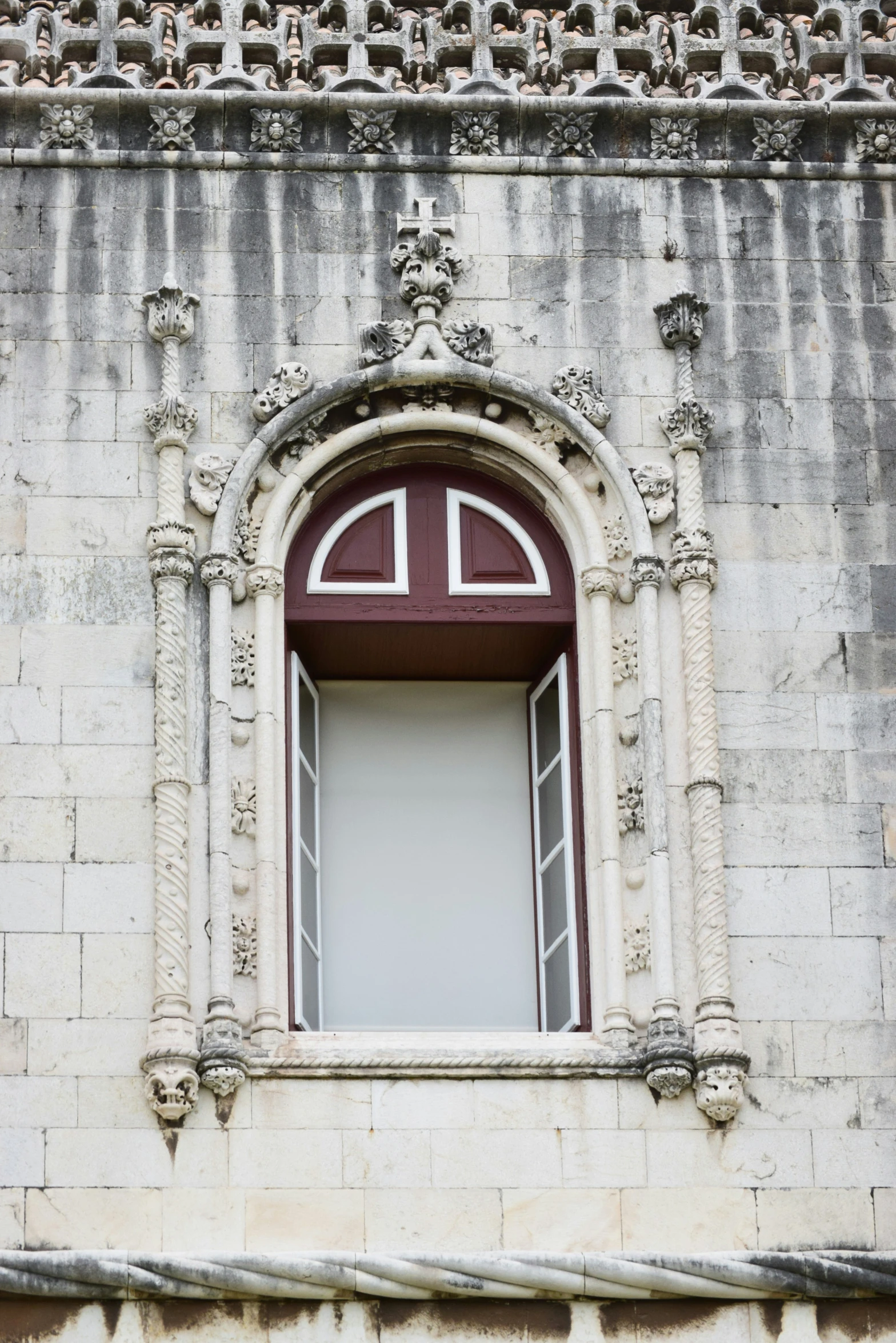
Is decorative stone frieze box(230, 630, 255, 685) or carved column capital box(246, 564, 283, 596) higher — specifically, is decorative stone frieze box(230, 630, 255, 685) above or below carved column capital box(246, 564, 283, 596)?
below

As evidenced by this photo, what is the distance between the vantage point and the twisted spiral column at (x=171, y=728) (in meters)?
13.7

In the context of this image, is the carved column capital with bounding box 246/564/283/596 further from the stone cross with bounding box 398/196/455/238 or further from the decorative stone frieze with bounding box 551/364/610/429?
the stone cross with bounding box 398/196/455/238

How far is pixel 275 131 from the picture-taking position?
16.0m

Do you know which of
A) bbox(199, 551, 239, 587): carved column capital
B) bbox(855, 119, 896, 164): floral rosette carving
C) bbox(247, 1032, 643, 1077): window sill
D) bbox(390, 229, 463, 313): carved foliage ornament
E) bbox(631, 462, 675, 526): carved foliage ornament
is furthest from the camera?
bbox(855, 119, 896, 164): floral rosette carving

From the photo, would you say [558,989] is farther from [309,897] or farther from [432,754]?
[432,754]

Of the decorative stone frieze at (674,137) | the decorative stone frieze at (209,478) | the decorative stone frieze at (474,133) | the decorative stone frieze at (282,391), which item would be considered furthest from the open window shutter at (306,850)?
the decorative stone frieze at (674,137)

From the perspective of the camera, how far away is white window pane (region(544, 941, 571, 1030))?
578 inches

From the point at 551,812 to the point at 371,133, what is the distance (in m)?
3.98

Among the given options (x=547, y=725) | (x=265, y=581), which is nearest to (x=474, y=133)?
(x=265, y=581)

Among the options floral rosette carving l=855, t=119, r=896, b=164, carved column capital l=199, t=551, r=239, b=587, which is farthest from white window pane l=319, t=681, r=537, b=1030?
floral rosette carving l=855, t=119, r=896, b=164

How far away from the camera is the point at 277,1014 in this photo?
14.0m

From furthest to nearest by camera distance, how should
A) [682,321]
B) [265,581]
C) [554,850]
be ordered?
[682,321], [554,850], [265,581]

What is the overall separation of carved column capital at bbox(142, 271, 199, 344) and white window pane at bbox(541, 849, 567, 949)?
3473mm

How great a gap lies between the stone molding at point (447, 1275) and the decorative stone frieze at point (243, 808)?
2.20m
